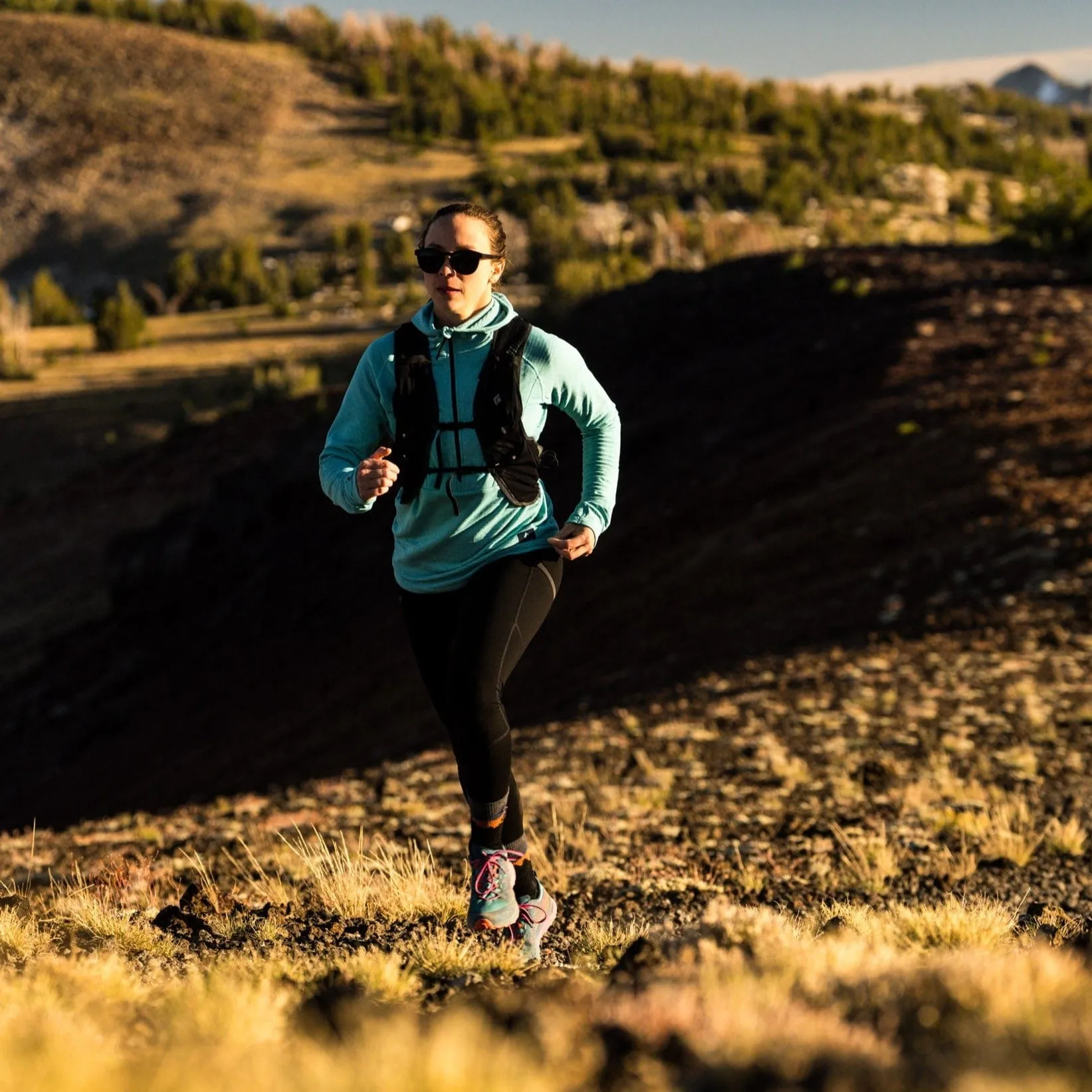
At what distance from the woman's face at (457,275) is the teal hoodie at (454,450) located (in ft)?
0.15

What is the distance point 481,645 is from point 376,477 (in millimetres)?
588

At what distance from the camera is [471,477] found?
143 inches

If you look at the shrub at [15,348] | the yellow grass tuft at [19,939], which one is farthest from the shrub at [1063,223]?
the shrub at [15,348]

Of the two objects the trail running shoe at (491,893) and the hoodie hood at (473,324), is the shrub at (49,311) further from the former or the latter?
the trail running shoe at (491,893)

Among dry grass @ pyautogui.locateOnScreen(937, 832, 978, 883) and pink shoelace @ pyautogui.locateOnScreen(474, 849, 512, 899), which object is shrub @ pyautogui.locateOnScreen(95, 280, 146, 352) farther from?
pink shoelace @ pyautogui.locateOnScreen(474, 849, 512, 899)

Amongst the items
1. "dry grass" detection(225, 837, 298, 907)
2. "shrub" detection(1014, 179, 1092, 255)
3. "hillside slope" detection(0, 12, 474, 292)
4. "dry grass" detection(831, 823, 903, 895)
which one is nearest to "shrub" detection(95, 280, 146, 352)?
"hillside slope" detection(0, 12, 474, 292)

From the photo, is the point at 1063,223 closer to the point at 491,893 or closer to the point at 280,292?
the point at 491,893

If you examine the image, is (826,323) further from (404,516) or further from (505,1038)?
(505,1038)

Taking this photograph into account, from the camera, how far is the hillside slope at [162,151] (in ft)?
266

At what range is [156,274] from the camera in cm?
7506

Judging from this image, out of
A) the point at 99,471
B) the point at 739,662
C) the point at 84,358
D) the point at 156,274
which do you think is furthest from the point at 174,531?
the point at 156,274

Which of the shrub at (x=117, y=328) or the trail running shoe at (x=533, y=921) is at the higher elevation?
the trail running shoe at (x=533, y=921)

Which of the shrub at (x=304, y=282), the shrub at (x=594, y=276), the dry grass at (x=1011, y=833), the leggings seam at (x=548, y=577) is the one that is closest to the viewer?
the leggings seam at (x=548, y=577)

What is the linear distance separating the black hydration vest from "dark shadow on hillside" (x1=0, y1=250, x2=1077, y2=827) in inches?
275
